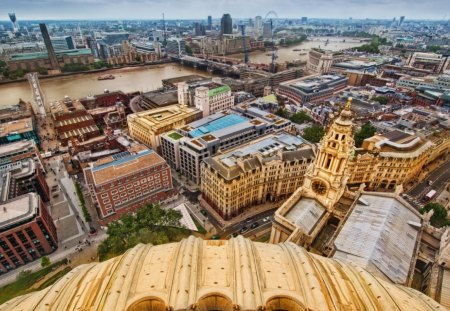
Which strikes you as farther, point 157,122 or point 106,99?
point 106,99

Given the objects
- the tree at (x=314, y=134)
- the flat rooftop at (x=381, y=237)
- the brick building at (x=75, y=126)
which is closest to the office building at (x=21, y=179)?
the brick building at (x=75, y=126)

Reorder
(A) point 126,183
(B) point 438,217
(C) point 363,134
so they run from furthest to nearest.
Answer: (C) point 363,134
(A) point 126,183
(B) point 438,217

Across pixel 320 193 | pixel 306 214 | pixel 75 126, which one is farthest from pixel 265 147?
pixel 75 126

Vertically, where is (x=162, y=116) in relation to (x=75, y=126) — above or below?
above

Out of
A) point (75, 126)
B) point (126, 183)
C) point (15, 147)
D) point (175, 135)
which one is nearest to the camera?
point (126, 183)

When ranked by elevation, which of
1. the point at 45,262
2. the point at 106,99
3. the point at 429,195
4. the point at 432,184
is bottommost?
the point at 45,262

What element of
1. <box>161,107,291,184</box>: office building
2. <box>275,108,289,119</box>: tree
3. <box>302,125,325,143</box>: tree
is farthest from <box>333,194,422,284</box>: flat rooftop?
<box>275,108,289,119</box>: tree

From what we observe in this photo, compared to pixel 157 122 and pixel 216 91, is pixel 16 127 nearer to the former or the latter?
pixel 157 122
